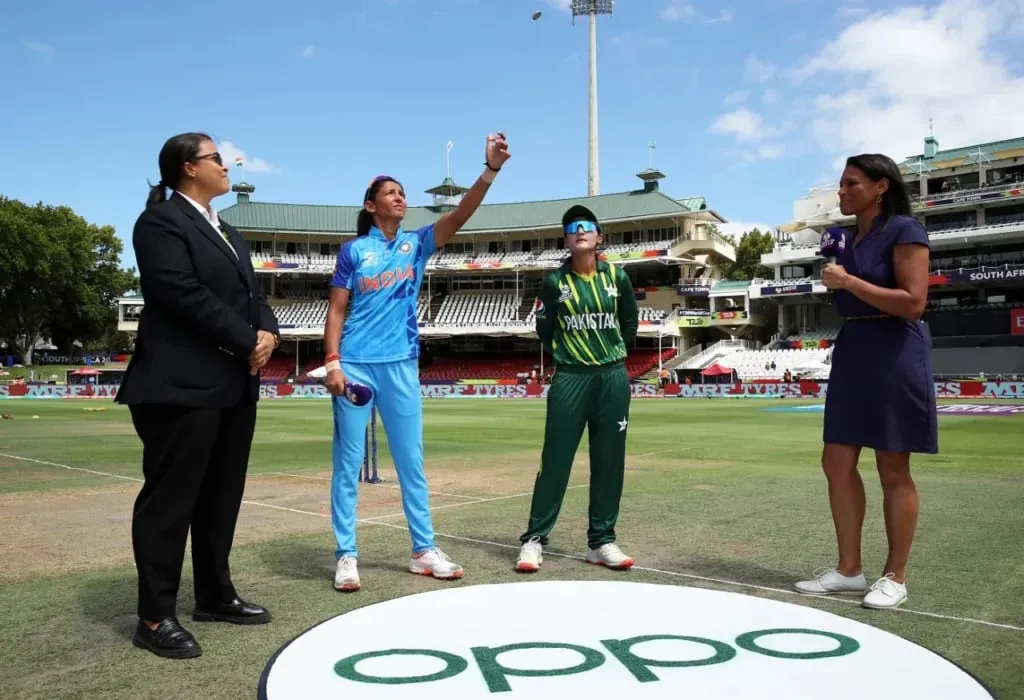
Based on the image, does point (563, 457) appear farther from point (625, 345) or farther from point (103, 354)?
point (103, 354)

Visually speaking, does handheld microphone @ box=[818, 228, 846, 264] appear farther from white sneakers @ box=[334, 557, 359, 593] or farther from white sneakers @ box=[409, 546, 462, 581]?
white sneakers @ box=[334, 557, 359, 593]

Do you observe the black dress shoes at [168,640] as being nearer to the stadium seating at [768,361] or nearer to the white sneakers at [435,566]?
the white sneakers at [435,566]

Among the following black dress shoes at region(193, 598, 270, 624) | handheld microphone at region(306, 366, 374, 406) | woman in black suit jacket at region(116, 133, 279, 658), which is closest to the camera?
woman in black suit jacket at region(116, 133, 279, 658)

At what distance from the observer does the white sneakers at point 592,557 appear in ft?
15.0

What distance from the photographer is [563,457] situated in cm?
493

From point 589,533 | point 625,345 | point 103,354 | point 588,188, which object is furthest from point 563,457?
point 103,354

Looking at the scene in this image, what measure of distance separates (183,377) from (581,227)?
247cm

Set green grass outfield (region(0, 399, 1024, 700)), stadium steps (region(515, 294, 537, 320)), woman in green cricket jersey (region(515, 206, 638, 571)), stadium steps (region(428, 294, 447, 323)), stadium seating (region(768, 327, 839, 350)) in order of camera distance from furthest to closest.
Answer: stadium steps (region(428, 294, 447, 323)), stadium steps (region(515, 294, 537, 320)), stadium seating (region(768, 327, 839, 350)), woman in green cricket jersey (region(515, 206, 638, 571)), green grass outfield (region(0, 399, 1024, 700))

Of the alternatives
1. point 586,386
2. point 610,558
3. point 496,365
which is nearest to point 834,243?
point 586,386

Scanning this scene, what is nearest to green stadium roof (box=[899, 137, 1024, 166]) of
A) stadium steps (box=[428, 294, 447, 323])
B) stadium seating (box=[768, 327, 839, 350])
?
stadium seating (box=[768, 327, 839, 350])

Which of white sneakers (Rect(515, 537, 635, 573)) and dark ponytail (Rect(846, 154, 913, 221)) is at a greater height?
dark ponytail (Rect(846, 154, 913, 221))

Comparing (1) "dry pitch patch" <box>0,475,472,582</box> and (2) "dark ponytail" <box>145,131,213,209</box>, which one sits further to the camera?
(1) "dry pitch patch" <box>0,475,472,582</box>

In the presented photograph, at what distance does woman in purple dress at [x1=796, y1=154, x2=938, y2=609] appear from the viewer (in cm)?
399

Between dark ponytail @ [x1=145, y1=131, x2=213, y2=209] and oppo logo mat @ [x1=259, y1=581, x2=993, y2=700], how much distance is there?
200cm
